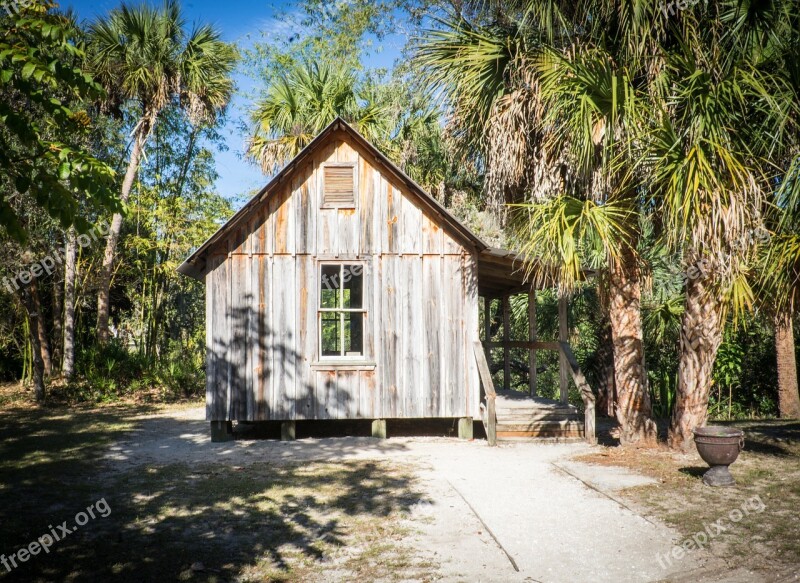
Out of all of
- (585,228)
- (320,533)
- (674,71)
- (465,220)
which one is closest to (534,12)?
(674,71)

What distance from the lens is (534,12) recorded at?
9.77m

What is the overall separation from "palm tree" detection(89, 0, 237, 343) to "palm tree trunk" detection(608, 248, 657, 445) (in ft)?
44.3

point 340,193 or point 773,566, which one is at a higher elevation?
point 340,193

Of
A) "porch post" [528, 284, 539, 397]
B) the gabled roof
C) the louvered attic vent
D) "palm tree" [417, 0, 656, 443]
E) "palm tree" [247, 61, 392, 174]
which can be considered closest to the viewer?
"palm tree" [417, 0, 656, 443]

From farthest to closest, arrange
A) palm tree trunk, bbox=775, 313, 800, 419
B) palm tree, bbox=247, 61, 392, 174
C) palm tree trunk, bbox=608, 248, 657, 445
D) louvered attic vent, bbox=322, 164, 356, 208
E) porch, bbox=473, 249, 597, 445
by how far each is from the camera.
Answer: palm tree, bbox=247, 61, 392, 174 < palm tree trunk, bbox=775, 313, 800, 419 < louvered attic vent, bbox=322, 164, 356, 208 < porch, bbox=473, 249, 597, 445 < palm tree trunk, bbox=608, 248, 657, 445

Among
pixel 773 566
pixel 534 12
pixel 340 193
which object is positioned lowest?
pixel 773 566

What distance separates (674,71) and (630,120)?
1162 millimetres

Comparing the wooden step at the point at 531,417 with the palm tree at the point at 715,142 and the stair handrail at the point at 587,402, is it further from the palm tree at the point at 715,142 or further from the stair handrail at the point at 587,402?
the palm tree at the point at 715,142

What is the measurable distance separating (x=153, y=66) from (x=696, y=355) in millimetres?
16088

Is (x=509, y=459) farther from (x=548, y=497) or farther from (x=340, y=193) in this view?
(x=340, y=193)

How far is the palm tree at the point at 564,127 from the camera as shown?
931 cm

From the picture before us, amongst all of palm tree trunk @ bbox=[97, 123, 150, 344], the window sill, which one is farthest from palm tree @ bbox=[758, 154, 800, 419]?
palm tree trunk @ bbox=[97, 123, 150, 344]

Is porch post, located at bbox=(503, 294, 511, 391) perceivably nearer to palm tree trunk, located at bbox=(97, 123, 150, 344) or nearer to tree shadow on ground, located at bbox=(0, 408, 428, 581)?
tree shadow on ground, located at bbox=(0, 408, 428, 581)

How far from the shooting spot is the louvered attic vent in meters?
12.3
